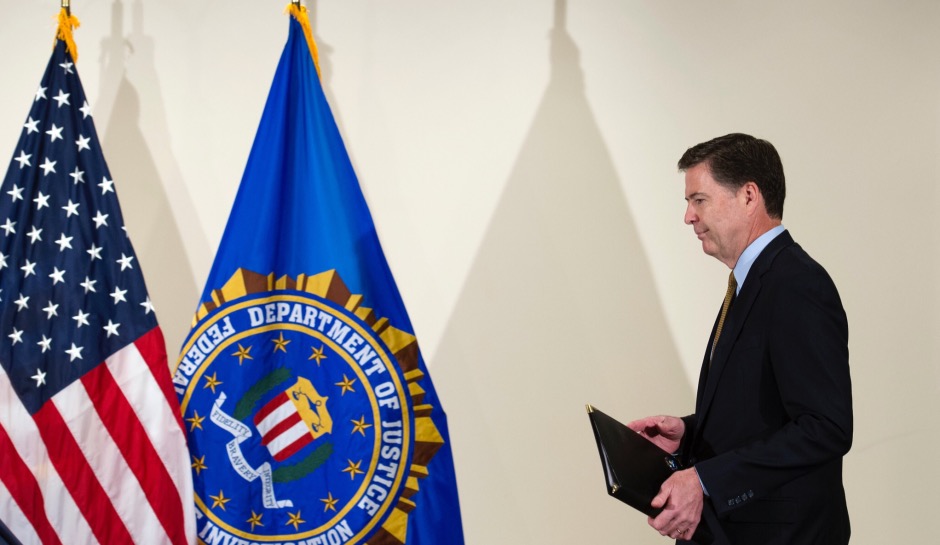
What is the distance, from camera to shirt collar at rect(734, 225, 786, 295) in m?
1.83

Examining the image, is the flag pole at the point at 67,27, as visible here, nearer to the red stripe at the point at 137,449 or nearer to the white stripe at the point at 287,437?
the red stripe at the point at 137,449

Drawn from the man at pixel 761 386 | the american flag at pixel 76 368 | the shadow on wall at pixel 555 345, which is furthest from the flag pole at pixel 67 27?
the man at pixel 761 386

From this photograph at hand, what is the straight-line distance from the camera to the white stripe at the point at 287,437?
2414 millimetres

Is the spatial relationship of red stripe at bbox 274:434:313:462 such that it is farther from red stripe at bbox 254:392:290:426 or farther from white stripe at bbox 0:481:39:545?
white stripe at bbox 0:481:39:545

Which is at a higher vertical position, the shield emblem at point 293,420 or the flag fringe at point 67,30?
the flag fringe at point 67,30

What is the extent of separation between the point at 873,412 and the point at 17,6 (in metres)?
2.93

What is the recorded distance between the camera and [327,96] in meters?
2.83

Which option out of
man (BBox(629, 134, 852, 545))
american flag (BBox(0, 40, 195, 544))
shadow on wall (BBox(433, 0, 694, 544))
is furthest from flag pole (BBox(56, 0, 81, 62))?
man (BBox(629, 134, 852, 545))

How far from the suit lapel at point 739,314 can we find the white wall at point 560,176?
1005 mm

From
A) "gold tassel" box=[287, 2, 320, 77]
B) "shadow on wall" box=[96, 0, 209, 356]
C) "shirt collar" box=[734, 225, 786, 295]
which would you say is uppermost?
"gold tassel" box=[287, 2, 320, 77]

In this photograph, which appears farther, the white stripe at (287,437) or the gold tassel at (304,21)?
the gold tassel at (304,21)

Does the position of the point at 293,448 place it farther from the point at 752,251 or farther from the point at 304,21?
the point at 752,251

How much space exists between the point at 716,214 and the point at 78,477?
1673mm

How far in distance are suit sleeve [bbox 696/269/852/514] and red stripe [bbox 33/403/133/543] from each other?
4.92ft
